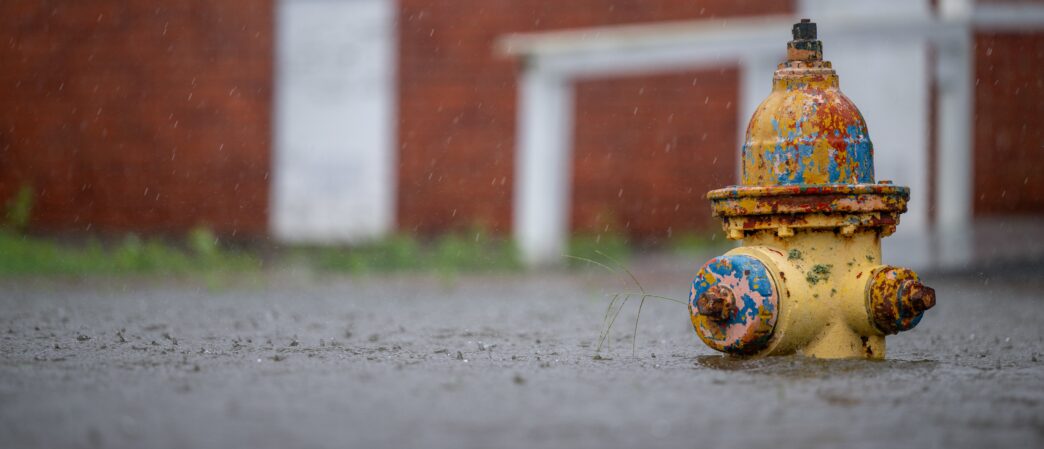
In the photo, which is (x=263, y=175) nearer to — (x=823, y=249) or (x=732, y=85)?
(x=732, y=85)

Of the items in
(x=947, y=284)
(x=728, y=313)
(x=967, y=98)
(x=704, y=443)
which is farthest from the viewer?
(x=967, y=98)

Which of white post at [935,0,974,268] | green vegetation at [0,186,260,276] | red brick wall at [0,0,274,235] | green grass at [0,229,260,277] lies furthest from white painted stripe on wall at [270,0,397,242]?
white post at [935,0,974,268]

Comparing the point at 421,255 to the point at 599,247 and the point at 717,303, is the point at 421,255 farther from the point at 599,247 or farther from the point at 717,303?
the point at 717,303

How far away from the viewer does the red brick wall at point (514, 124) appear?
1100 centimetres

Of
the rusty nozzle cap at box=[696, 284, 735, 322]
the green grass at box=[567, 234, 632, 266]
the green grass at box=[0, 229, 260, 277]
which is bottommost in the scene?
the green grass at box=[0, 229, 260, 277]

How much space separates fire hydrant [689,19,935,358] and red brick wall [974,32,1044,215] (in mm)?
8198

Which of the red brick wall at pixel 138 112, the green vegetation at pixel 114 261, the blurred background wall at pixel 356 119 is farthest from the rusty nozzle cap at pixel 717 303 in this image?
the red brick wall at pixel 138 112

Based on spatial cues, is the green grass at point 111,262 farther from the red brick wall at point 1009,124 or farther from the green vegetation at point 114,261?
the red brick wall at point 1009,124

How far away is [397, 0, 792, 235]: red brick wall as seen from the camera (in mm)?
11000

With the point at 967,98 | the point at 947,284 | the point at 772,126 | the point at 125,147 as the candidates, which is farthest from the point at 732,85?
the point at 772,126

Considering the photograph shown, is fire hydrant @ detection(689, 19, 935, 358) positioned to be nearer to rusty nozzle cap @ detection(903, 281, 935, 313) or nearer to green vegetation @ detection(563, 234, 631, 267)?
rusty nozzle cap @ detection(903, 281, 935, 313)

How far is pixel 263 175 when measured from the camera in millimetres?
11898

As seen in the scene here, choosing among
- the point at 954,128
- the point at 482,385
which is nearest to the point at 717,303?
the point at 482,385

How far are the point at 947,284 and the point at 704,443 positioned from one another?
5.57 metres
